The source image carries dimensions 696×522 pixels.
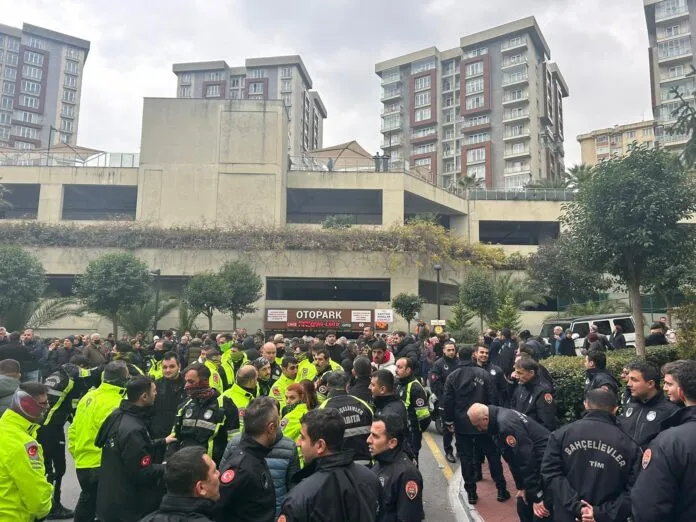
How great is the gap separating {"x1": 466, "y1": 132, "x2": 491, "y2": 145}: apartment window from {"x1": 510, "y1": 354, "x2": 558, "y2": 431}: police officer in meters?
64.0

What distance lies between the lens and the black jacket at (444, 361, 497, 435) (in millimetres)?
6348

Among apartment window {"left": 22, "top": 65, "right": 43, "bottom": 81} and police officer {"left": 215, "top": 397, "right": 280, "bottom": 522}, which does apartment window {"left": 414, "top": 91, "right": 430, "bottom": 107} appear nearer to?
apartment window {"left": 22, "top": 65, "right": 43, "bottom": 81}

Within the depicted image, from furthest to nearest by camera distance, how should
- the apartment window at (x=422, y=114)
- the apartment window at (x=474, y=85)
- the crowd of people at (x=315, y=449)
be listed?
the apartment window at (x=422, y=114)
the apartment window at (x=474, y=85)
the crowd of people at (x=315, y=449)

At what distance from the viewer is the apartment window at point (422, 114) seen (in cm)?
7100

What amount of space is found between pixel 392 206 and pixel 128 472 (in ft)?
107

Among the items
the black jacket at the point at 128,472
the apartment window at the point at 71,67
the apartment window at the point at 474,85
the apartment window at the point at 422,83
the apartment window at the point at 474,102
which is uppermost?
the apartment window at the point at 71,67

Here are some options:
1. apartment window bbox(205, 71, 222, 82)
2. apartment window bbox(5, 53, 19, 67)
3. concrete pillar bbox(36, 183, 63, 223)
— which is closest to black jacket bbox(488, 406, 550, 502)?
concrete pillar bbox(36, 183, 63, 223)

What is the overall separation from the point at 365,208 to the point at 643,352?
31350mm

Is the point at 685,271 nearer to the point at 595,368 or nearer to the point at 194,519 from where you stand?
the point at 595,368

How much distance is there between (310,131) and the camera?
86062 mm

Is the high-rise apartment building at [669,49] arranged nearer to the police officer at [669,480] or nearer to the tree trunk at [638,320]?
the tree trunk at [638,320]

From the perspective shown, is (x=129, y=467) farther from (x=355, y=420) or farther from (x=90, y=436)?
(x=355, y=420)

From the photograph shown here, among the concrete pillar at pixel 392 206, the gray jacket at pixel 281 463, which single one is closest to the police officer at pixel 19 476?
the gray jacket at pixel 281 463

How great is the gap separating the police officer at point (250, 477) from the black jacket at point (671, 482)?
215 centimetres
